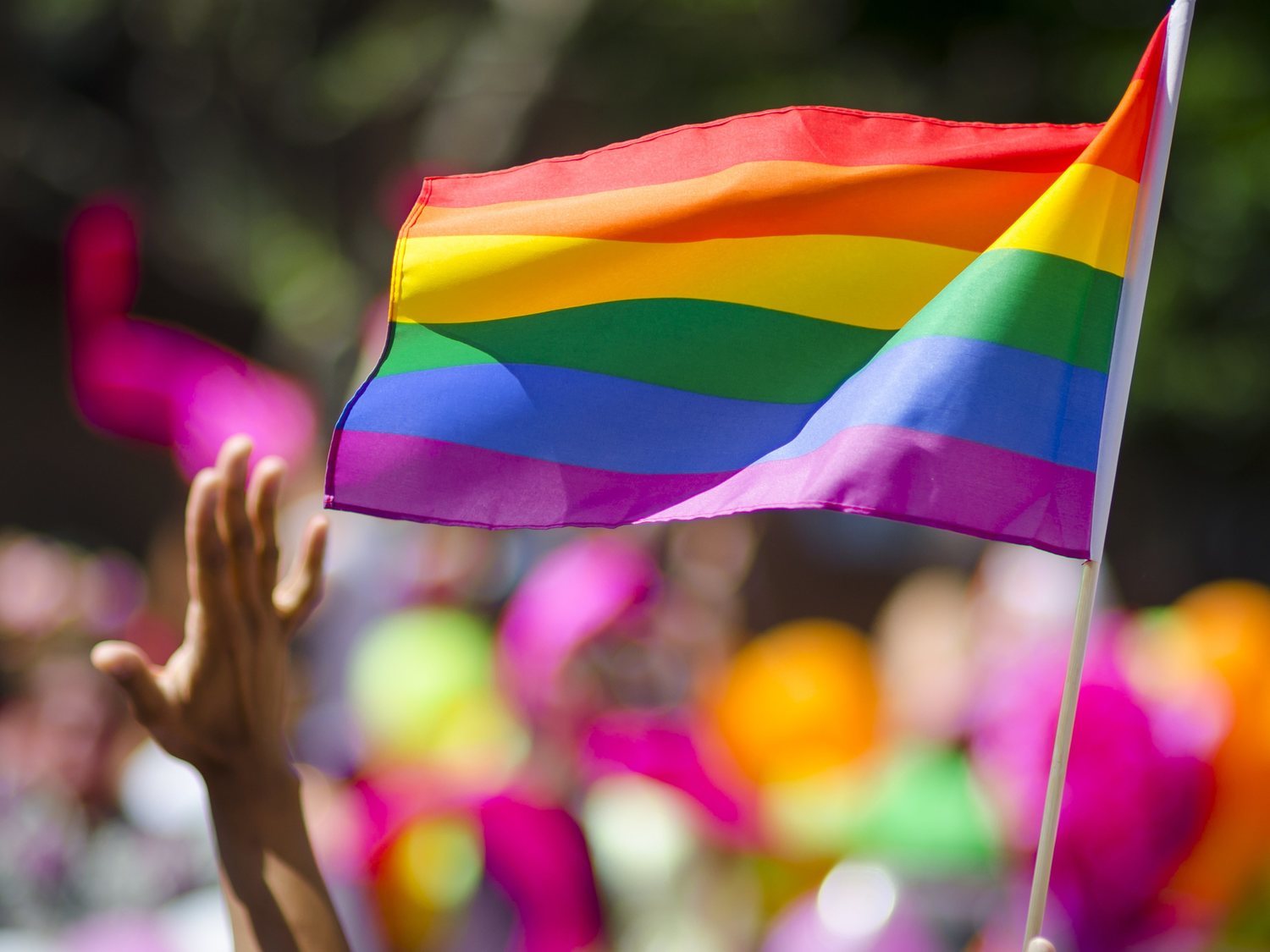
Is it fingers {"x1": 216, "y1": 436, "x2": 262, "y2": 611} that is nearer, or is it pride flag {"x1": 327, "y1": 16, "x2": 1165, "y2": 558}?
fingers {"x1": 216, "y1": 436, "x2": 262, "y2": 611}

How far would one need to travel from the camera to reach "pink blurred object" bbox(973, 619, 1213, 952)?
2955mm

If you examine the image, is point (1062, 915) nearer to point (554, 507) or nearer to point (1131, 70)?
point (554, 507)

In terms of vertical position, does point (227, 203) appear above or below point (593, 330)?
above

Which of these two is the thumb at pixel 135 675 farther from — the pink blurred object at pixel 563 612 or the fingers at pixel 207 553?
the pink blurred object at pixel 563 612

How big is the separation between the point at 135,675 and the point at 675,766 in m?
2.27

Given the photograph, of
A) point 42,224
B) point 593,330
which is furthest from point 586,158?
point 42,224

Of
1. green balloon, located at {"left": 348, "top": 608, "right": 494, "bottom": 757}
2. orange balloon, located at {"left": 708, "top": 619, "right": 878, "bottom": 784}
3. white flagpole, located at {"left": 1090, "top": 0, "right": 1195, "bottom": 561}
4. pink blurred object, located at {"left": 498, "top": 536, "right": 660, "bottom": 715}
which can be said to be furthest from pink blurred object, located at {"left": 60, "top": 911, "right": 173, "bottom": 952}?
white flagpole, located at {"left": 1090, "top": 0, "right": 1195, "bottom": 561}

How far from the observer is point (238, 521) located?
1.66 metres

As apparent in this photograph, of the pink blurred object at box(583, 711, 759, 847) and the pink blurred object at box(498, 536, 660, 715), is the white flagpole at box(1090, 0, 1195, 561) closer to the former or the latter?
the pink blurred object at box(583, 711, 759, 847)

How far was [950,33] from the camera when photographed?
24.6ft

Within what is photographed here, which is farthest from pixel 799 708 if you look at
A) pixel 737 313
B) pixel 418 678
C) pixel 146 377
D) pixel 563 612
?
pixel 146 377

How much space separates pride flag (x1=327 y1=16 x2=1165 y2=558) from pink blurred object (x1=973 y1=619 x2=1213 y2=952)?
1.37m

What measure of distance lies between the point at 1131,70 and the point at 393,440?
6.01m

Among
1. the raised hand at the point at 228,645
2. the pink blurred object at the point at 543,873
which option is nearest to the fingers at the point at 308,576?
the raised hand at the point at 228,645
